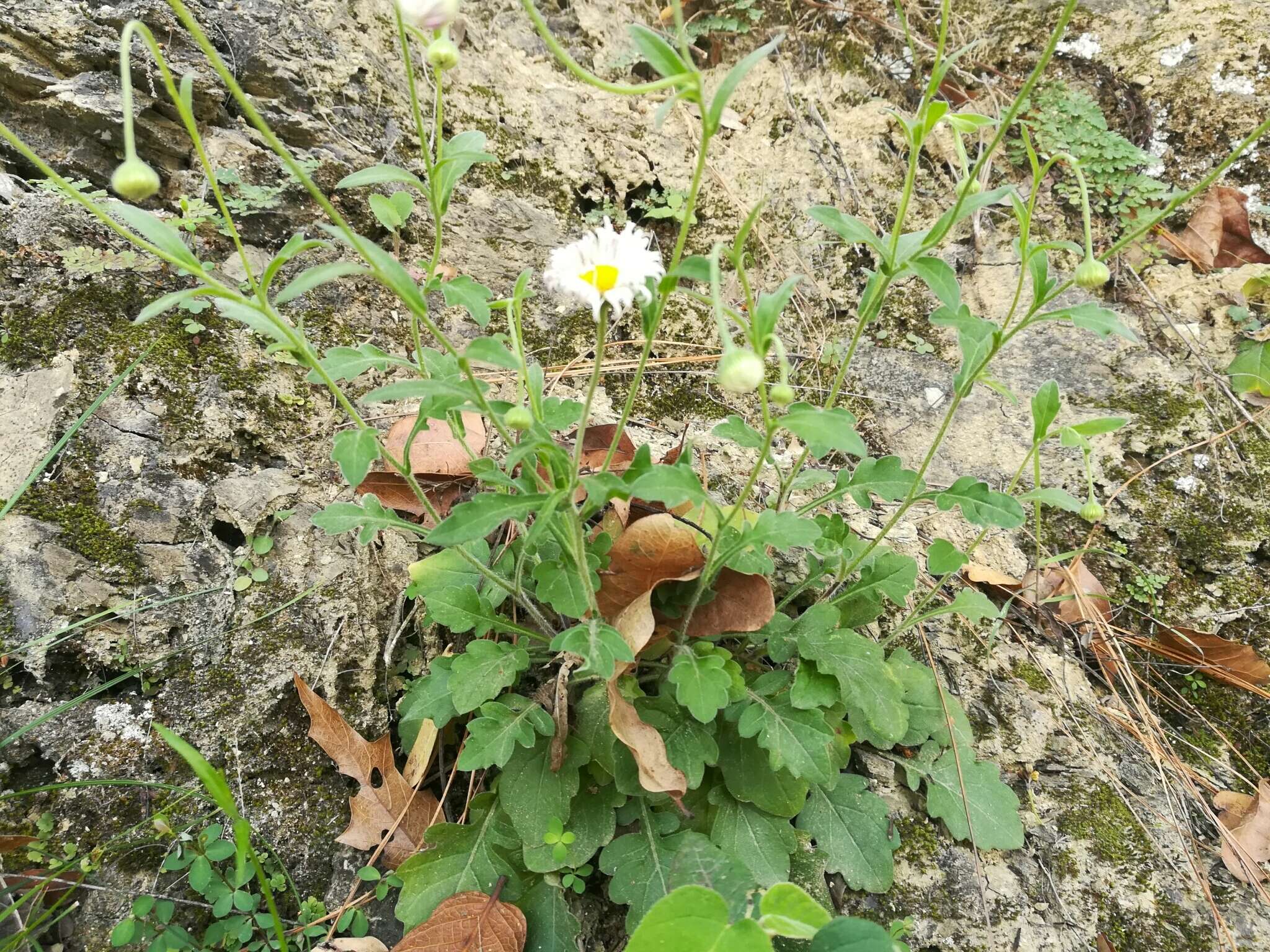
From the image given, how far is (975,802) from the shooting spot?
172cm

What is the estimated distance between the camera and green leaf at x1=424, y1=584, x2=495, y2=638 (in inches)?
64.1

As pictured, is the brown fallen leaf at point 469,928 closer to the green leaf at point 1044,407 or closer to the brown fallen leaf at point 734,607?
the brown fallen leaf at point 734,607

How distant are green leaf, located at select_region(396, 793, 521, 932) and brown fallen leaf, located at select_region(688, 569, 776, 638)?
657mm

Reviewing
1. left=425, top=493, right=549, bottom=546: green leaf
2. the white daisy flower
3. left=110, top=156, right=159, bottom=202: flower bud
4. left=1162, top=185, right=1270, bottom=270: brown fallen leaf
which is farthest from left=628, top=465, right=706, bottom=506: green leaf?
left=1162, top=185, right=1270, bottom=270: brown fallen leaf

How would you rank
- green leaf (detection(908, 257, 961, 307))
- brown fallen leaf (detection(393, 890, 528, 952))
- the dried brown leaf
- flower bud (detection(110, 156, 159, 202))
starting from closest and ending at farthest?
flower bud (detection(110, 156, 159, 202)) → green leaf (detection(908, 257, 961, 307)) → brown fallen leaf (detection(393, 890, 528, 952)) → the dried brown leaf

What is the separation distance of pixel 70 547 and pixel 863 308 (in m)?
1.93

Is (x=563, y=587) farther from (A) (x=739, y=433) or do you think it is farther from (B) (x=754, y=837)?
(B) (x=754, y=837)

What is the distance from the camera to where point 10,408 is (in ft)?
5.86

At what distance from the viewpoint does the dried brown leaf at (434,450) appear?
199cm

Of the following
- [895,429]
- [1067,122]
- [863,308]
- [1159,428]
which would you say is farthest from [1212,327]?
[863,308]

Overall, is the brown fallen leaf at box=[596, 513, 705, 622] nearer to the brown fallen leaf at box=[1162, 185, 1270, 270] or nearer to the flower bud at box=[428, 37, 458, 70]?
the flower bud at box=[428, 37, 458, 70]

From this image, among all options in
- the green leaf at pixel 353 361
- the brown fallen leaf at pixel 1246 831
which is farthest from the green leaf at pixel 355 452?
the brown fallen leaf at pixel 1246 831

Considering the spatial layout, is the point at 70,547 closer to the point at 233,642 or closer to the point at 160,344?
the point at 233,642

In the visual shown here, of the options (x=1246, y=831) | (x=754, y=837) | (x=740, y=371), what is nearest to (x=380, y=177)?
(x=740, y=371)
